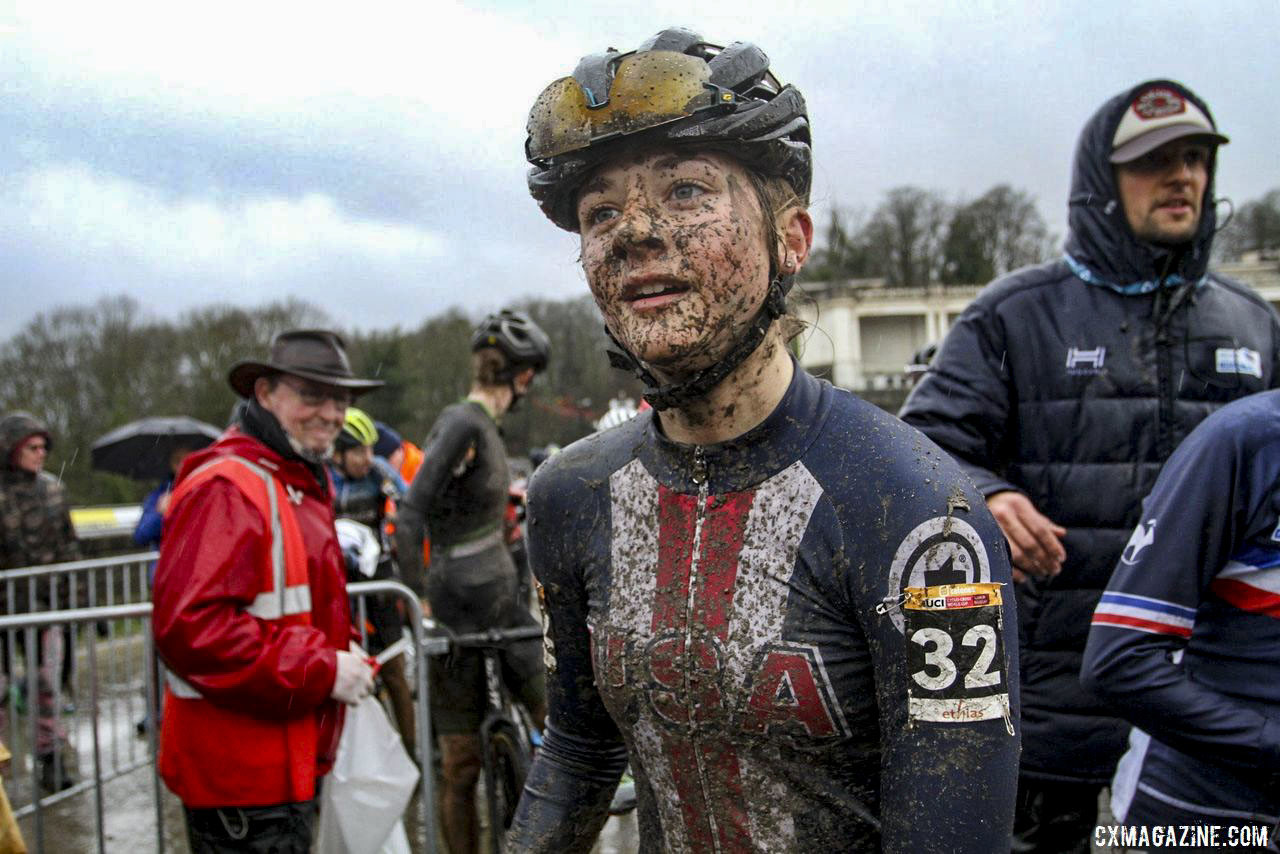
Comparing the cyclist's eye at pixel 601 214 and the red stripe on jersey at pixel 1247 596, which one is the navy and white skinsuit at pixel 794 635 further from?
the red stripe on jersey at pixel 1247 596

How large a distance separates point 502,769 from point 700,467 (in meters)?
3.32

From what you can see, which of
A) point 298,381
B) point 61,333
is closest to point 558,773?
point 298,381

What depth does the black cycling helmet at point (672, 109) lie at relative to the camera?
1569 mm

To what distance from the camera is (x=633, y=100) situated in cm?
157

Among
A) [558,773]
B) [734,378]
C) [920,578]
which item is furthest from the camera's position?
[558,773]

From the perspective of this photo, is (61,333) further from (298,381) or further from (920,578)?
(920,578)

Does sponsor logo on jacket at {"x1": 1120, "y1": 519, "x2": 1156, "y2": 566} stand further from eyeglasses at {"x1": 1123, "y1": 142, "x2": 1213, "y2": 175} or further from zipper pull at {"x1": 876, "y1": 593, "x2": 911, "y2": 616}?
eyeglasses at {"x1": 1123, "y1": 142, "x2": 1213, "y2": 175}

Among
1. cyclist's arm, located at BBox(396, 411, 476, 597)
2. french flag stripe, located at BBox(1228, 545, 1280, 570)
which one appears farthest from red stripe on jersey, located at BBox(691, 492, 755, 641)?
cyclist's arm, located at BBox(396, 411, 476, 597)

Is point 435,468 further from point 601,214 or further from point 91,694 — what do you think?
point 601,214

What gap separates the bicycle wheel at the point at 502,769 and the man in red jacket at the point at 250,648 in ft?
3.77

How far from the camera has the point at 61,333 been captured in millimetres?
23500

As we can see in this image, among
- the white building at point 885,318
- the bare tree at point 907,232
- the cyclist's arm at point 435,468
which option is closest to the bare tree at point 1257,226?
the white building at point 885,318

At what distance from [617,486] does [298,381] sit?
222 centimetres

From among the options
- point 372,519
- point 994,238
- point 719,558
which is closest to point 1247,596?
point 719,558
